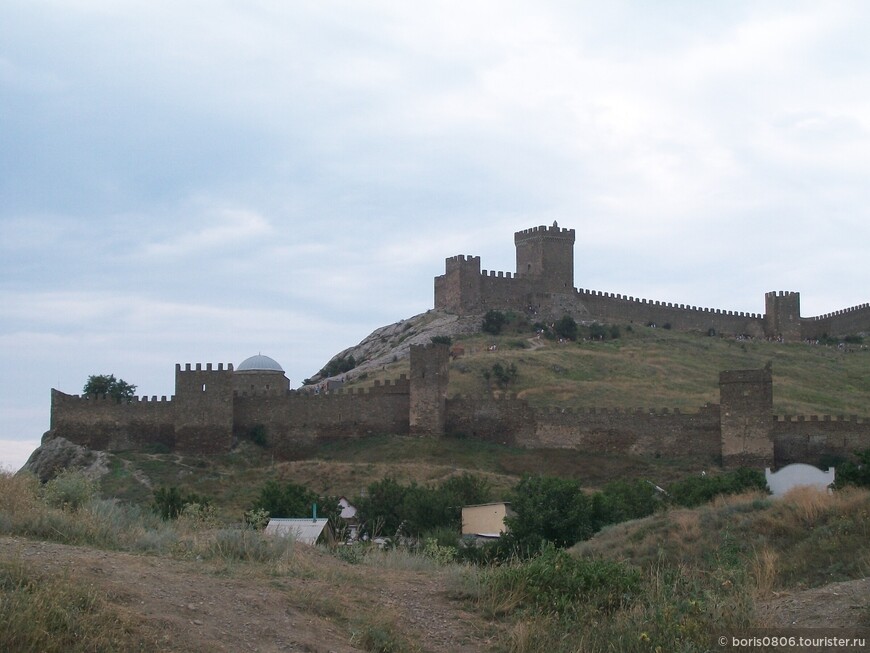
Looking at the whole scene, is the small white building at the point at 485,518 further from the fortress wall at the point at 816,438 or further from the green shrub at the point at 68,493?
the green shrub at the point at 68,493

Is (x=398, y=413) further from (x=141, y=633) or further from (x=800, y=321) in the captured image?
(x=800, y=321)

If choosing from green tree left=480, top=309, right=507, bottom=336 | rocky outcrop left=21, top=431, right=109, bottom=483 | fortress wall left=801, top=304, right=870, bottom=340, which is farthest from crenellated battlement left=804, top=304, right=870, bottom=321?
rocky outcrop left=21, top=431, right=109, bottom=483

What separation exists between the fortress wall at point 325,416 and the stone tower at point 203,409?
2.81 feet

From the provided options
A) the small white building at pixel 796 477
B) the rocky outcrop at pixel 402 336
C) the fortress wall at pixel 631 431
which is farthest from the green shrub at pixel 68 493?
the rocky outcrop at pixel 402 336

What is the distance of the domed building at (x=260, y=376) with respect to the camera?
55844 millimetres

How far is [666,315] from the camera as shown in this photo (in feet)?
240

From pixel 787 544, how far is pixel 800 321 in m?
67.3

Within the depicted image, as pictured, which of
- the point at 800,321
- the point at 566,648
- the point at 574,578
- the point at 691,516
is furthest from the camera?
the point at 800,321

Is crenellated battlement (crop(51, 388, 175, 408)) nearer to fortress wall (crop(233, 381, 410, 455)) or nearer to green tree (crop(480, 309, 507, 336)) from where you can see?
fortress wall (crop(233, 381, 410, 455))

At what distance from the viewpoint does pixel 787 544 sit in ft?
45.2

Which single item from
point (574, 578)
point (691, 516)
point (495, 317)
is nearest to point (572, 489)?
point (691, 516)

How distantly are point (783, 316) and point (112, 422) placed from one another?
A: 161ft

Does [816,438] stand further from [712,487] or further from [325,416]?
[325,416]

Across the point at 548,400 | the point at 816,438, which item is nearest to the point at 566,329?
the point at 548,400
